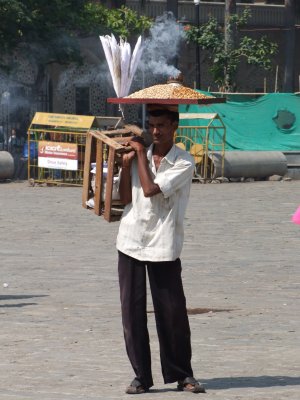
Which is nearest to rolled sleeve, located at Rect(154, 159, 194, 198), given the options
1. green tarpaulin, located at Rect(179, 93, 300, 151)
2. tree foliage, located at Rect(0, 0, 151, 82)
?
green tarpaulin, located at Rect(179, 93, 300, 151)

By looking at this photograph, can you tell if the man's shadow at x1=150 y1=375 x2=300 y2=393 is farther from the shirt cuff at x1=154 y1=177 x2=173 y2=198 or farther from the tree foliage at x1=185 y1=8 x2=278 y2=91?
the tree foliage at x1=185 y1=8 x2=278 y2=91

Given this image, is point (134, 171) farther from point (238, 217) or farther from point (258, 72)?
point (258, 72)

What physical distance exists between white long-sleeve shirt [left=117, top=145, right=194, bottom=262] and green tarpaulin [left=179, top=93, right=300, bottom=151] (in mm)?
25844

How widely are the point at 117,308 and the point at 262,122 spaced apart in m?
23.0

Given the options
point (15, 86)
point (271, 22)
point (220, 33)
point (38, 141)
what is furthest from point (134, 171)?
point (271, 22)

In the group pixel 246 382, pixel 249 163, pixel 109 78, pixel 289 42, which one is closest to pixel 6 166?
pixel 249 163

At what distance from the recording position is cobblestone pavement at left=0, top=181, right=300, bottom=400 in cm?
791

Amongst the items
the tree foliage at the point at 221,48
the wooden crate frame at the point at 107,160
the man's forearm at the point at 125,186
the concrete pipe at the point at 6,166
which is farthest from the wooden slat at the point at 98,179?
the tree foliage at the point at 221,48

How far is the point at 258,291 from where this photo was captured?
1246cm

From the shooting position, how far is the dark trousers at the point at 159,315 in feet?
24.7

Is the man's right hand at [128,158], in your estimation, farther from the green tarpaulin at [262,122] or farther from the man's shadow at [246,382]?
the green tarpaulin at [262,122]

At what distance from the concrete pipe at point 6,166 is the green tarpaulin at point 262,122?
439 centimetres

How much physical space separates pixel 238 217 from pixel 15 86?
22489 millimetres

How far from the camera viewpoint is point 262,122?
111 ft
